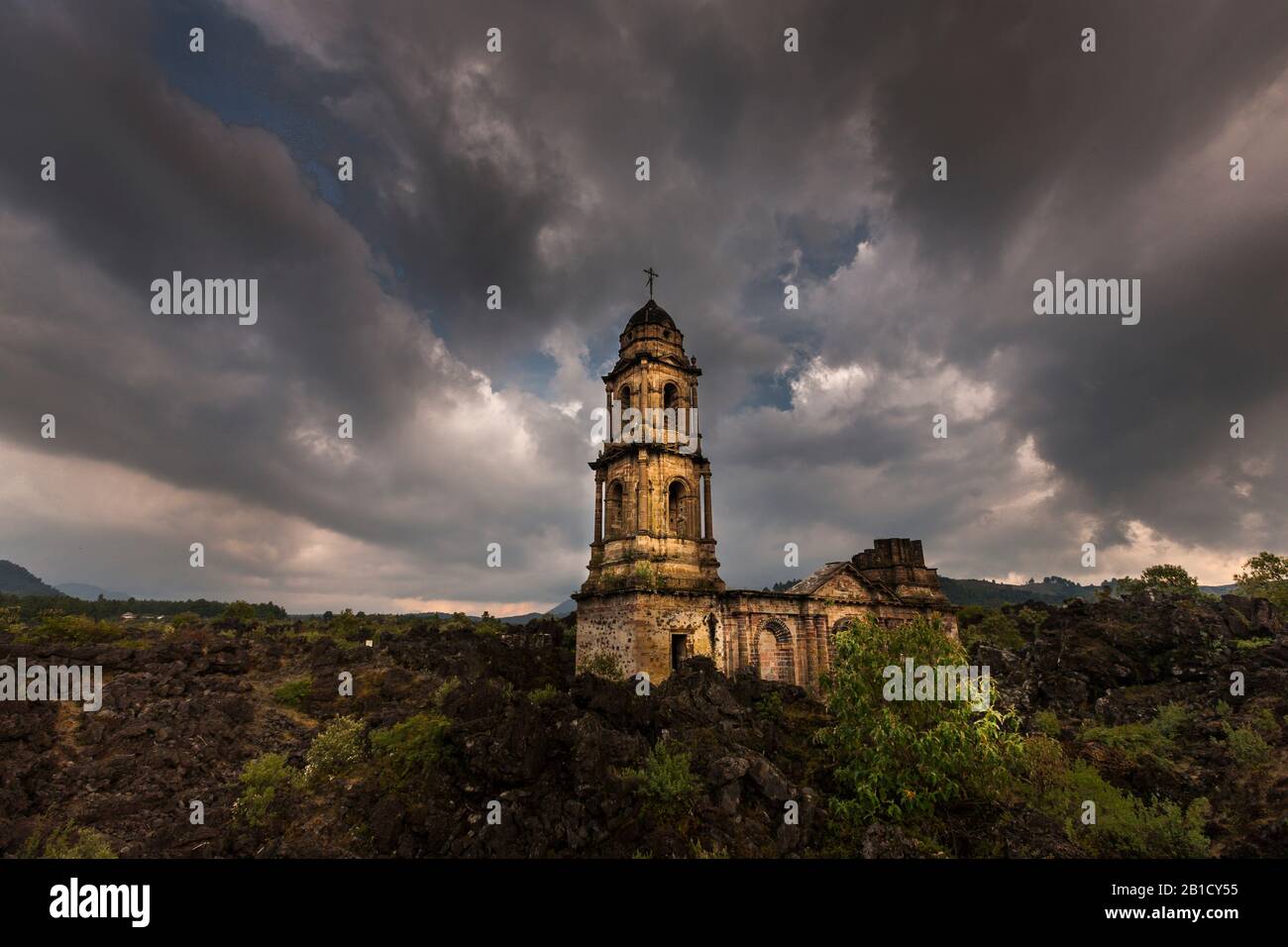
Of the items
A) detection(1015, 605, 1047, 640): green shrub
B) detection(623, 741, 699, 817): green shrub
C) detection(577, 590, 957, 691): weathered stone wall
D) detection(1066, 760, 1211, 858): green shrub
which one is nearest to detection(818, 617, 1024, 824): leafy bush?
detection(1066, 760, 1211, 858): green shrub

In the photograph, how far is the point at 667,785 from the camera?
49.9 feet

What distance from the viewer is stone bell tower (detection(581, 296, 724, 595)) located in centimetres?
2681

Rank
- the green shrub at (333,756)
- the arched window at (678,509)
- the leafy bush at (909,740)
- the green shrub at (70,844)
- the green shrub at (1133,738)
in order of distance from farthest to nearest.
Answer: the arched window at (678,509), the green shrub at (1133,738), the green shrub at (333,756), the green shrub at (70,844), the leafy bush at (909,740)

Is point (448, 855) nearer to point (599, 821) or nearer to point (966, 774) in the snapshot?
point (599, 821)

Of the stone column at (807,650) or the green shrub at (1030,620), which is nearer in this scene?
the stone column at (807,650)

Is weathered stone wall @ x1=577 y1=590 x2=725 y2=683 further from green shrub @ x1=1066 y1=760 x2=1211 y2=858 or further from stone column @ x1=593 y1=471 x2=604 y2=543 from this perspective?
green shrub @ x1=1066 y1=760 x2=1211 y2=858

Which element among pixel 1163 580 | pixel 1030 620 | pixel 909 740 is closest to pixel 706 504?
pixel 909 740

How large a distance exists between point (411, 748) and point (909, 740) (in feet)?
48.8

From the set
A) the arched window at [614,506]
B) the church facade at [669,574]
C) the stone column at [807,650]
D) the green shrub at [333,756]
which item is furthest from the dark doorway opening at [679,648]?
the green shrub at [333,756]

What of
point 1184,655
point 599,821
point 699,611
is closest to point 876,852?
point 599,821

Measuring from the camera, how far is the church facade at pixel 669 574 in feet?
83.1

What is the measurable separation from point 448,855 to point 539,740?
3645mm

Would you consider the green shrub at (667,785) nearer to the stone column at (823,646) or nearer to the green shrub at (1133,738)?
the stone column at (823,646)

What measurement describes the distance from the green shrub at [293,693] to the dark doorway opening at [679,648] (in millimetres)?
17264
